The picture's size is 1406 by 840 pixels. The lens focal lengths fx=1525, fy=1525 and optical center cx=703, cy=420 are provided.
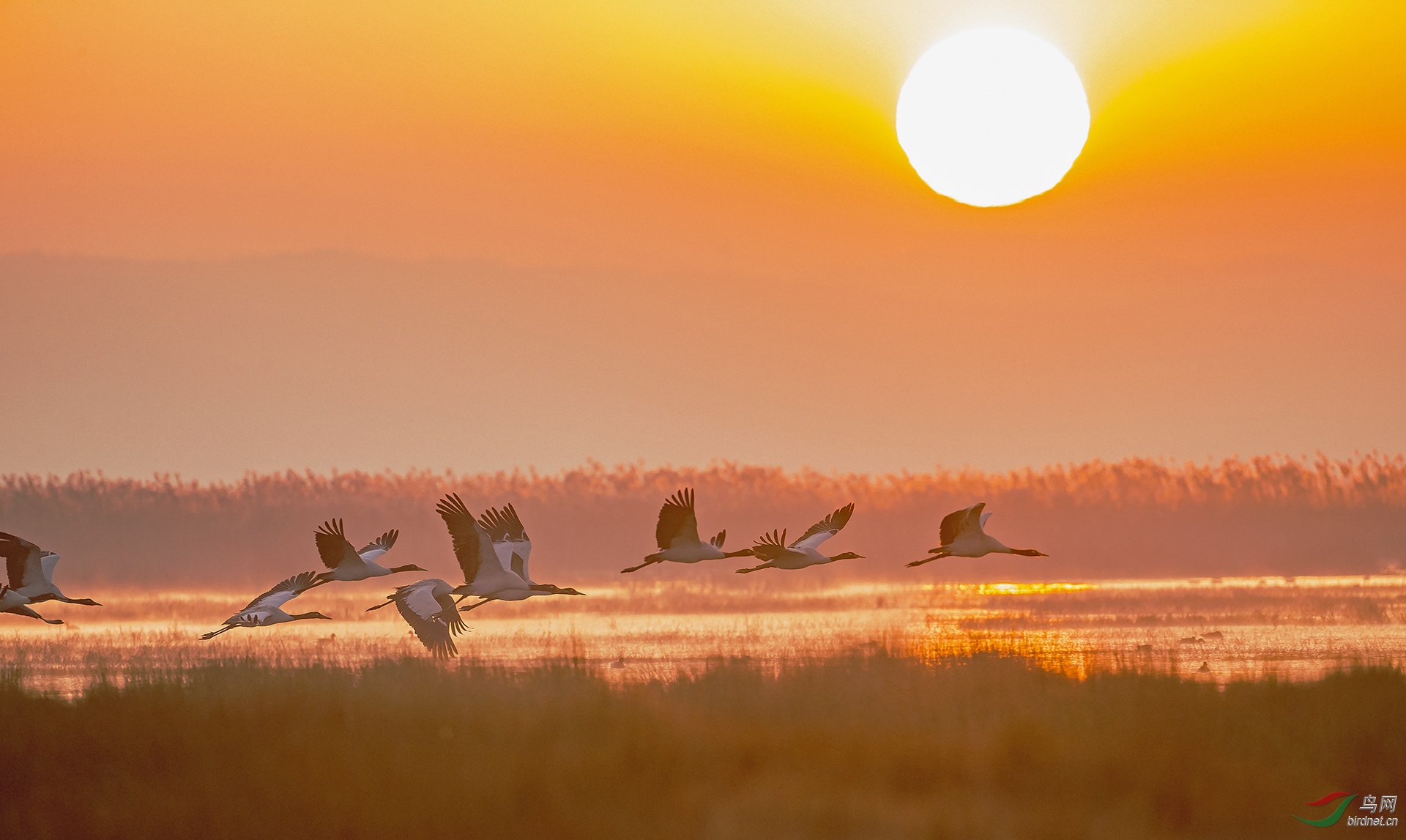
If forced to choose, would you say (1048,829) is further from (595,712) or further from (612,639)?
(612,639)

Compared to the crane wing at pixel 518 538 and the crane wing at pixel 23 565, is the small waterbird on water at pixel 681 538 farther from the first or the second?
the crane wing at pixel 23 565

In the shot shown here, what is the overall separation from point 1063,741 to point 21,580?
617 inches

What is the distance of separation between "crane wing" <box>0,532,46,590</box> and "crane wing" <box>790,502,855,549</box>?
466 inches

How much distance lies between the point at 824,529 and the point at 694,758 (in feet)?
24.8

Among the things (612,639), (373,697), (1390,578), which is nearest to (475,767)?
(373,697)

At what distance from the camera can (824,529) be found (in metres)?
26.1

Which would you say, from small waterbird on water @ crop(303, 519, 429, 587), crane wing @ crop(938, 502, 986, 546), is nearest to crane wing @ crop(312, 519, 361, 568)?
small waterbird on water @ crop(303, 519, 429, 587)

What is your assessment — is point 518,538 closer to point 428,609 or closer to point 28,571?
point 428,609

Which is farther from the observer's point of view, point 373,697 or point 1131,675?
point 1131,675

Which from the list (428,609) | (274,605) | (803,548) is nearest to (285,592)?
(274,605)

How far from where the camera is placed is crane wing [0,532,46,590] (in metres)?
23.3

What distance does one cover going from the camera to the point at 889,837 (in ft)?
55.1

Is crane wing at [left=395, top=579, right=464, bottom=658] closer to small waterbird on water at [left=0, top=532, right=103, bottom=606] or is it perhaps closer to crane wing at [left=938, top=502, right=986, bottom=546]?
small waterbird on water at [left=0, top=532, right=103, bottom=606]

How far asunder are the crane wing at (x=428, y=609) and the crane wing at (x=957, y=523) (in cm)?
798
